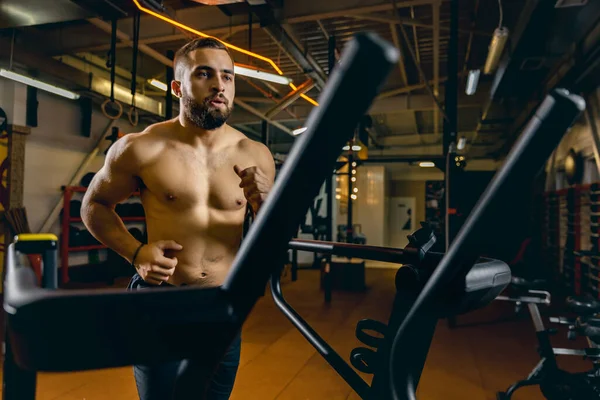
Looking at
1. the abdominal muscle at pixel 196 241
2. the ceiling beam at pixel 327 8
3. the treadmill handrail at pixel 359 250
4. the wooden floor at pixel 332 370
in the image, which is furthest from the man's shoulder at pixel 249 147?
the ceiling beam at pixel 327 8

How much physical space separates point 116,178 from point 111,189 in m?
0.04

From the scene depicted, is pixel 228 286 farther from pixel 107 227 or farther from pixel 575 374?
pixel 575 374

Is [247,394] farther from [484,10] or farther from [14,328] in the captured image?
[484,10]

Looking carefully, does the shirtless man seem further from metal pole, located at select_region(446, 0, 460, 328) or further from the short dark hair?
metal pole, located at select_region(446, 0, 460, 328)

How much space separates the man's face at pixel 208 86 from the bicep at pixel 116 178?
25 centimetres

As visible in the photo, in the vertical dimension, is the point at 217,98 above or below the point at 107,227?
above

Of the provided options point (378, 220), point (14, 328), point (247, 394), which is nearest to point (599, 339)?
point (247, 394)

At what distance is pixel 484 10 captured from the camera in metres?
5.24

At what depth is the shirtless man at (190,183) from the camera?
1.39 meters

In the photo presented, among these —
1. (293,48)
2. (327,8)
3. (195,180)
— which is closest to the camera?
(195,180)

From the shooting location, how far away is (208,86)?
1.38m

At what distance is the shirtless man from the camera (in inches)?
54.7

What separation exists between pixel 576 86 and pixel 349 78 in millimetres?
6347

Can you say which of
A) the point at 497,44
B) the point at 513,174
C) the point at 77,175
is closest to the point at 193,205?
the point at 513,174
